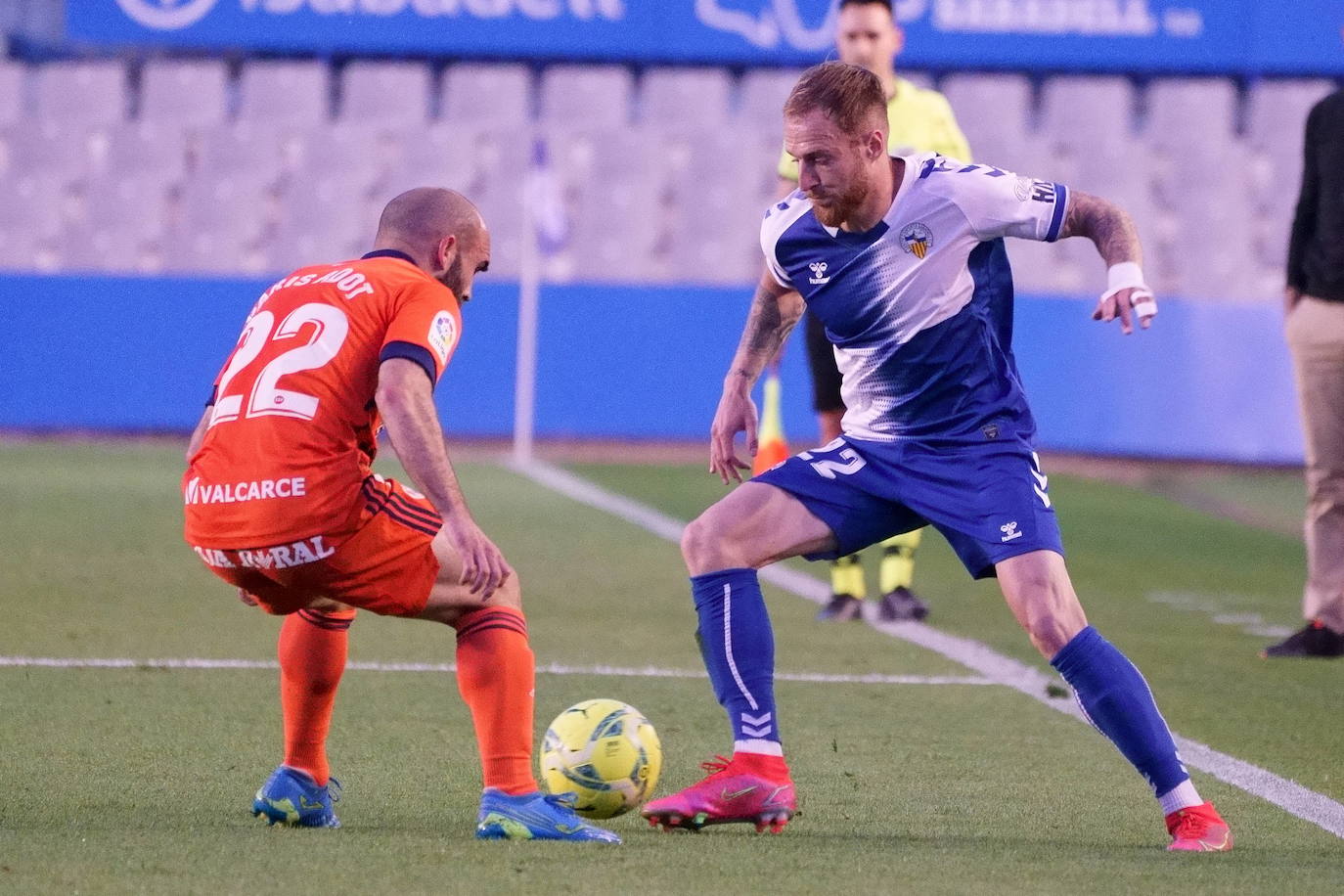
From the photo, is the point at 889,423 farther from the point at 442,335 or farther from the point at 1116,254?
the point at 442,335

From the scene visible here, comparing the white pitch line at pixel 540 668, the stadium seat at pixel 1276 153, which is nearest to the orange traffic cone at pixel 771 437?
the white pitch line at pixel 540 668

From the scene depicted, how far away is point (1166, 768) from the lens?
390 centimetres

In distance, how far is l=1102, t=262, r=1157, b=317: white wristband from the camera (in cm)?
373

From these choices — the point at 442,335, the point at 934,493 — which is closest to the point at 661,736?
the point at 934,493

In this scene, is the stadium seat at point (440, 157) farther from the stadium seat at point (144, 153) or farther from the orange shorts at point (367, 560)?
the orange shorts at point (367, 560)

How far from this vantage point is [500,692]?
12.7 ft

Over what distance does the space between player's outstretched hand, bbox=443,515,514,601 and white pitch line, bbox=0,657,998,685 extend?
2.44m

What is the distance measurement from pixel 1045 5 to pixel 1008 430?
15.5 metres

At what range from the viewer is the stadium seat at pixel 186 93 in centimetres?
1891

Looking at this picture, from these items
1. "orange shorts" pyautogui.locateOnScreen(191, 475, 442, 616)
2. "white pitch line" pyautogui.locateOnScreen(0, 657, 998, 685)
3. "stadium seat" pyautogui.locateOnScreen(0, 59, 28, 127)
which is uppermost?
"stadium seat" pyautogui.locateOnScreen(0, 59, 28, 127)

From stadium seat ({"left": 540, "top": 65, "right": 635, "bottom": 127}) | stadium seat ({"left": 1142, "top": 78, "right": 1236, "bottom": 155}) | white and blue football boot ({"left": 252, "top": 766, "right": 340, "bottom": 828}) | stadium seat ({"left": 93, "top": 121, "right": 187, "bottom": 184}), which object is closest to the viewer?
white and blue football boot ({"left": 252, "top": 766, "right": 340, "bottom": 828})

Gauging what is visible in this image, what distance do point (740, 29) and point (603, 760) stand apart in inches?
605

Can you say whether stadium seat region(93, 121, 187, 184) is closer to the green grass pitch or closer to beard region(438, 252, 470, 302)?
the green grass pitch

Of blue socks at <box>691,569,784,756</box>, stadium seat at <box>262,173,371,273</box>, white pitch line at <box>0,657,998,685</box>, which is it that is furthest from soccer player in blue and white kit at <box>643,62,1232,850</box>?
stadium seat at <box>262,173,371,273</box>
